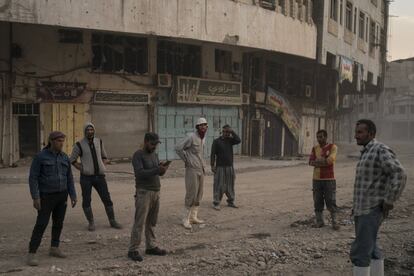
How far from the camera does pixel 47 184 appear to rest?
596 cm

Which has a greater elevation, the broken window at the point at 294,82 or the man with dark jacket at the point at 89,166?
the broken window at the point at 294,82

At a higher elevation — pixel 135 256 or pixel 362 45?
pixel 362 45

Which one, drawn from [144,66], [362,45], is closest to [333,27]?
[362,45]

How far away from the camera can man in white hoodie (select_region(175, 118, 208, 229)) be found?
26.6ft

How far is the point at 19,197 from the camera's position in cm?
1117

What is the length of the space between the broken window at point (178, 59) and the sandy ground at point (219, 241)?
994 cm

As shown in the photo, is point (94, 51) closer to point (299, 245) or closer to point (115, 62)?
point (115, 62)

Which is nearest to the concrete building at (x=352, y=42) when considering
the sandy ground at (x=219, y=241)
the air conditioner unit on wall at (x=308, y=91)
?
the air conditioner unit on wall at (x=308, y=91)

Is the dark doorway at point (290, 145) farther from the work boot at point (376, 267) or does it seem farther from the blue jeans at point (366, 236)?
the blue jeans at point (366, 236)

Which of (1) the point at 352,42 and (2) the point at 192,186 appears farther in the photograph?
(1) the point at 352,42

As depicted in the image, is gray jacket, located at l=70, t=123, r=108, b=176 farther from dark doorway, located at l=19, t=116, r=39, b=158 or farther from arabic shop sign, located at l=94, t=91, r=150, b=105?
arabic shop sign, located at l=94, t=91, r=150, b=105

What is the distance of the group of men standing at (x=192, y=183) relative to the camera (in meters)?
4.73

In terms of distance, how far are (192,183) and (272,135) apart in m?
18.3

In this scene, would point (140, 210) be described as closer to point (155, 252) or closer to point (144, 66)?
point (155, 252)
